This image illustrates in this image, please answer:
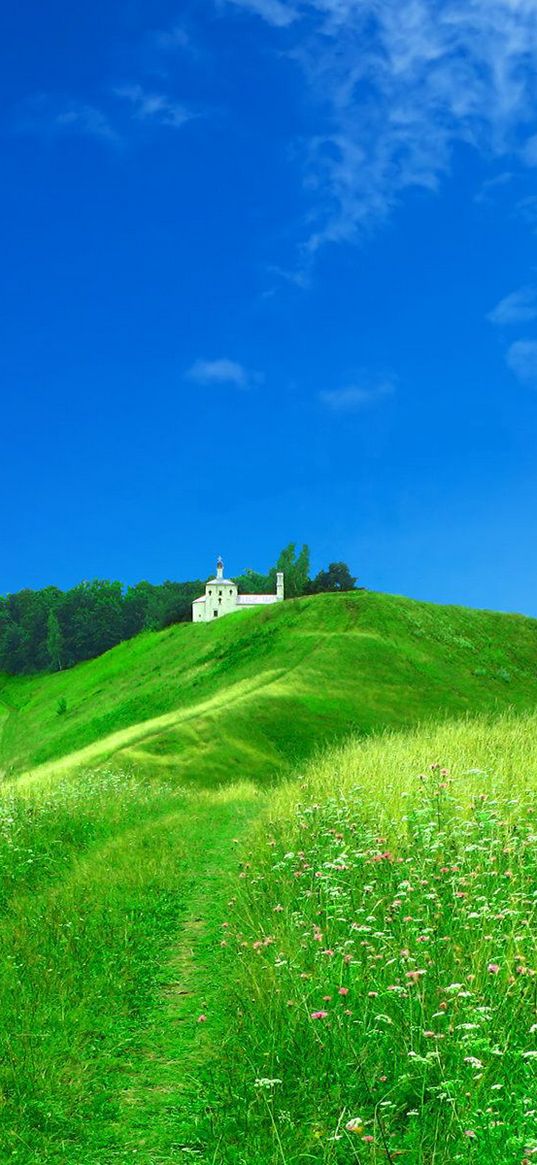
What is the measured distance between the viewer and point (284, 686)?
188ft

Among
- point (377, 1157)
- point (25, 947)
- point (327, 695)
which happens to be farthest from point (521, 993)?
point (327, 695)

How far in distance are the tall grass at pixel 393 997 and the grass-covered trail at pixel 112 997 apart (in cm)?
48

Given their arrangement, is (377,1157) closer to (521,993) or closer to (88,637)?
(521,993)

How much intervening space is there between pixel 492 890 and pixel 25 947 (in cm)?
580

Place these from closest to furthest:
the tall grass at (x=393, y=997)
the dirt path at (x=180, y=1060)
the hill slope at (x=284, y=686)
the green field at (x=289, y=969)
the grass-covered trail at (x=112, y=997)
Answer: the tall grass at (x=393, y=997)
the green field at (x=289, y=969)
the dirt path at (x=180, y=1060)
the grass-covered trail at (x=112, y=997)
the hill slope at (x=284, y=686)

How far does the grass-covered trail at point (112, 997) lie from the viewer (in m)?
6.30

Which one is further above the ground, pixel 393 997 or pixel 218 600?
pixel 218 600

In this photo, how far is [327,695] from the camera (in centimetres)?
5631

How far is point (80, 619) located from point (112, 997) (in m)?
142

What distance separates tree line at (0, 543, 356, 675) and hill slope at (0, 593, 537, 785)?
1927 inches

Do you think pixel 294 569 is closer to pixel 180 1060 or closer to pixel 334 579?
pixel 334 579

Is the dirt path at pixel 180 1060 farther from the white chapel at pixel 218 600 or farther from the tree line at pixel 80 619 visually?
the tree line at pixel 80 619

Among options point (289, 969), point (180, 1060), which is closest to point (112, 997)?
point (180, 1060)

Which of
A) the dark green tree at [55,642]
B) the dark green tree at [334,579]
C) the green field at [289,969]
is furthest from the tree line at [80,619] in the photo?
the green field at [289,969]
